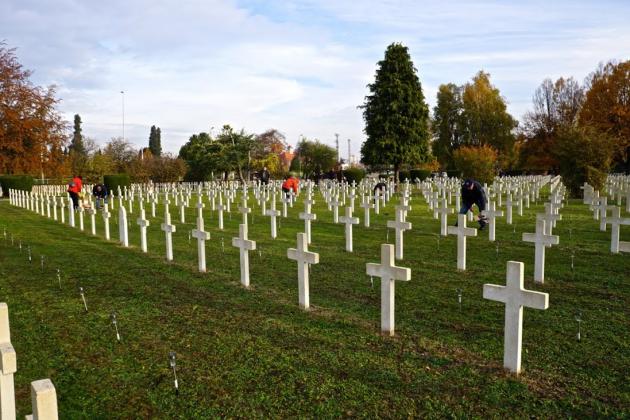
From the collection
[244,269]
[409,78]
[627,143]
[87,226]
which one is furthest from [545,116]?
[244,269]

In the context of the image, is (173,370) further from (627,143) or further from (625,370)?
(627,143)

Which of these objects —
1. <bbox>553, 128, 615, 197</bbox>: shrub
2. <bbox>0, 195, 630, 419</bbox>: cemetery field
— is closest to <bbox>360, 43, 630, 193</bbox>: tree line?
<bbox>553, 128, 615, 197</bbox>: shrub

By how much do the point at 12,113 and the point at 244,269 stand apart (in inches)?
292

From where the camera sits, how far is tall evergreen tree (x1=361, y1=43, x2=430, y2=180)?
4128cm

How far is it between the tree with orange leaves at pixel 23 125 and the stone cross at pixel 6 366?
10120mm

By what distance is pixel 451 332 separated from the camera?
17.7ft

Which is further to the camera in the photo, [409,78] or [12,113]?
[409,78]

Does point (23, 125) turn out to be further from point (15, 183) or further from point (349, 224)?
point (15, 183)

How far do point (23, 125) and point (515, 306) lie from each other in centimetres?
1136

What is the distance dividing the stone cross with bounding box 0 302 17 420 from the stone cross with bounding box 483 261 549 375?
3638mm

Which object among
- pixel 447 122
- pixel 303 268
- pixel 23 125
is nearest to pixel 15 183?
pixel 23 125

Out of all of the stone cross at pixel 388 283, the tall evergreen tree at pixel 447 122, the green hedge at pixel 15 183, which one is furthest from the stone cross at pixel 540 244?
the tall evergreen tree at pixel 447 122

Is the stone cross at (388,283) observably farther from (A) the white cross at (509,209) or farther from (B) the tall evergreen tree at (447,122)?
(B) the tall evergreen tree at (447,122)

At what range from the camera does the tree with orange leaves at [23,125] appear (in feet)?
38.2
